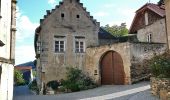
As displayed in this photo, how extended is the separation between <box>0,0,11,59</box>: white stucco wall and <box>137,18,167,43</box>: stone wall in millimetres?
16146

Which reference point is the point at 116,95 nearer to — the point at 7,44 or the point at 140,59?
the point at 140,59

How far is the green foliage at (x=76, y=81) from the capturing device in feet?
71.0

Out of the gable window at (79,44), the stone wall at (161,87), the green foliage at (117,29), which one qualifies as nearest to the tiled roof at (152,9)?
the gable window at (79,44)

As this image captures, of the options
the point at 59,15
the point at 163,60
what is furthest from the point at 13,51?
the point at 59,15

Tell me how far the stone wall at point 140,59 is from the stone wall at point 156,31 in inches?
163

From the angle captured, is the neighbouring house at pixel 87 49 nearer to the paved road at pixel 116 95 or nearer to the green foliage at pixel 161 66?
the paved road at pixel 116 95

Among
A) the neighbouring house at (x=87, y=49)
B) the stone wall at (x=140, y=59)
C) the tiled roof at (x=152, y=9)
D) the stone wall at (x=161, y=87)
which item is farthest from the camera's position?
the tiled roof at (x=152, y=9)

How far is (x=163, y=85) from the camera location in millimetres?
11398

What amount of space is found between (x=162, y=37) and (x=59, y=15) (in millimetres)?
10184

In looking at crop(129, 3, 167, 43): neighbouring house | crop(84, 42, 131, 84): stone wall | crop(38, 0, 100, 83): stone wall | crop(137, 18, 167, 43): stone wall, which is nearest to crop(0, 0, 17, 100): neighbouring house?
crop(38, 0, 100, 83): stone wall

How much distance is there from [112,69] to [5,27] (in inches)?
475

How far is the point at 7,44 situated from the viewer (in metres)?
13.8

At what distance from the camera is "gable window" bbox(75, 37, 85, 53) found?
25.7 m

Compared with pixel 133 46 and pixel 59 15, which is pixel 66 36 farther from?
pixel 133 46
